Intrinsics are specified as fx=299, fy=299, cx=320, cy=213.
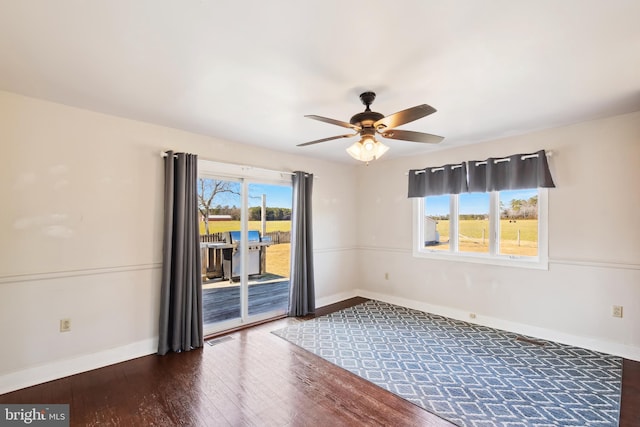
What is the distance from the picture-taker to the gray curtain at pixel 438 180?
423cm

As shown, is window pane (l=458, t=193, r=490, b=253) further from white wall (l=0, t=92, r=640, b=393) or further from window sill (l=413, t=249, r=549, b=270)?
white wall (l=0, t=92, r=640, b=393)

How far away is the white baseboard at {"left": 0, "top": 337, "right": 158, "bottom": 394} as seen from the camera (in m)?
2.52

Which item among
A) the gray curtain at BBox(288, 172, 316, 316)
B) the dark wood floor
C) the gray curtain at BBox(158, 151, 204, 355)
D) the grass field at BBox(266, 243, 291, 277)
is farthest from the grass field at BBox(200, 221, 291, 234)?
the dark wood floor

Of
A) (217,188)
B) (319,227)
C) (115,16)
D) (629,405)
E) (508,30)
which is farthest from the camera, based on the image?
(319,227)

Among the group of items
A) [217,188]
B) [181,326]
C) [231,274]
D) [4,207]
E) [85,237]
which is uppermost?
[217,188]

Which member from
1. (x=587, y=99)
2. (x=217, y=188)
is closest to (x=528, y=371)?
(x=587, y=99)

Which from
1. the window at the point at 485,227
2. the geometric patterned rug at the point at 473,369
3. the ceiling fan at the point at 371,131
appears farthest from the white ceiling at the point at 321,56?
the geometric patterned rug at the point at 473,369

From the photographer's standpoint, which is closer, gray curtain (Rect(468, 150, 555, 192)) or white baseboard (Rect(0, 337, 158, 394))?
white baseboard (Rect(0, 337, 158, 394))

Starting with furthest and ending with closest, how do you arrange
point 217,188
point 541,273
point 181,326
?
point 217,188 < point 541,273 < point 181,326

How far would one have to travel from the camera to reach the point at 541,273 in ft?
11.8

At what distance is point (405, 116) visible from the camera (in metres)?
2.21

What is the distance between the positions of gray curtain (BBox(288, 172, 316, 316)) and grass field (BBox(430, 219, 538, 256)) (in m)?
2.01

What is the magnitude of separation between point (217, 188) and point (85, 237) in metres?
1.48

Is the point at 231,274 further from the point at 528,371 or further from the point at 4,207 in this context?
the point at 528,371
